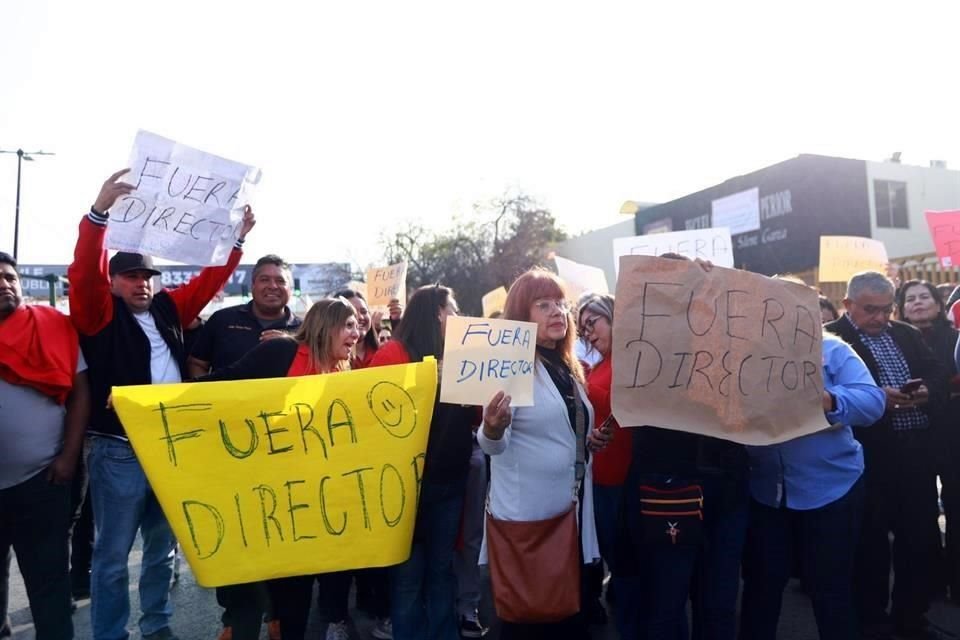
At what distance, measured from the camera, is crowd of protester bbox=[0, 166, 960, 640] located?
293cm

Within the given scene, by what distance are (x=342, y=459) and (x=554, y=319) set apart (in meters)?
1.10

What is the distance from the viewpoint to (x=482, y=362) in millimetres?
2705

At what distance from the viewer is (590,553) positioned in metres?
3.05

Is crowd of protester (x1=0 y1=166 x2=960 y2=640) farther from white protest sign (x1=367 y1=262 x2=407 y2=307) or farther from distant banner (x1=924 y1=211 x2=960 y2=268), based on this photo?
white protest sign (x1=367 y1=262 x2=407 y2=307)

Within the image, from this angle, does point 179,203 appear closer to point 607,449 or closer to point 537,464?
point 537,464

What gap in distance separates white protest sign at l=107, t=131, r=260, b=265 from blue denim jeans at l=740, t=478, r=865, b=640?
315cm

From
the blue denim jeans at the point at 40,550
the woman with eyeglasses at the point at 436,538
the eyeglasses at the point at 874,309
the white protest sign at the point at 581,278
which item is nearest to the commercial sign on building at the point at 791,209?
the white protest sign at the point at 581,278

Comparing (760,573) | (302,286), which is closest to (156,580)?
(760,573)

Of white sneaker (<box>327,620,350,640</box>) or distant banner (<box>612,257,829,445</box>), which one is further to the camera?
white sneaker (<box>327,620,350,640</box>)

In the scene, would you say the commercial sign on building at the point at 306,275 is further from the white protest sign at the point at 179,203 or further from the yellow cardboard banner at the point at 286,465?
the yellow cardboard banner at the point at 286,465

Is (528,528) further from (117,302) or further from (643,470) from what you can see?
(117,302)

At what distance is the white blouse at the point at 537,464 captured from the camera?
2.94 metres

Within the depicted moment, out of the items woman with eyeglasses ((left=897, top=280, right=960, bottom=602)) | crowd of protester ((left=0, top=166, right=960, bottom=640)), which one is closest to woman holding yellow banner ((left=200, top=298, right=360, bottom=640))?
crowd of protester ((left=0, top=166, right=960, bottom=640))

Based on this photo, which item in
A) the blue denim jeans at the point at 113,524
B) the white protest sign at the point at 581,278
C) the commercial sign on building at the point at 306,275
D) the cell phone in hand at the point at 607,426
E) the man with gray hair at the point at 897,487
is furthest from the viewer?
the commercial sign on building at the point at 306,275
